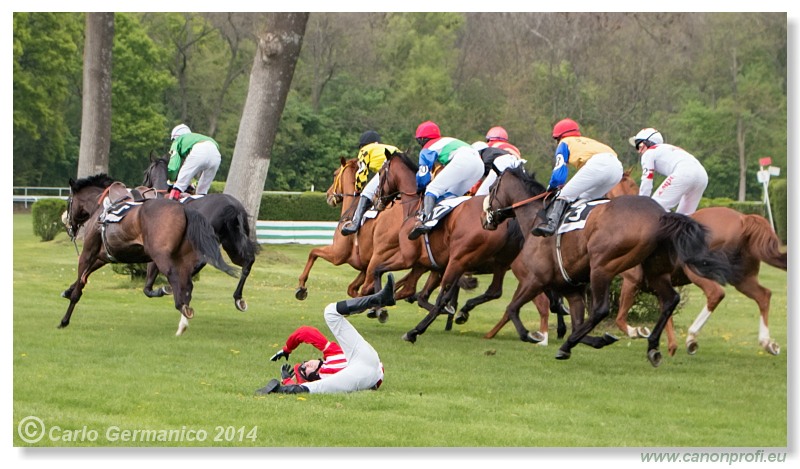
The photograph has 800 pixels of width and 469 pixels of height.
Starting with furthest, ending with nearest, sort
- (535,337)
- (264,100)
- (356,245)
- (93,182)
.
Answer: (264,100) < (356,245) < (93,182) < (535,337)

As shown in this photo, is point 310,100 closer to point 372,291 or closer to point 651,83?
point 651,83

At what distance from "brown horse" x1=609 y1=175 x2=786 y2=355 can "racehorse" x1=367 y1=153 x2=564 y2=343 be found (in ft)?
4.17

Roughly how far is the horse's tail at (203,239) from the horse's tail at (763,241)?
4926mm

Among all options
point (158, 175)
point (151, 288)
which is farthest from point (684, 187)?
point (158, 175)

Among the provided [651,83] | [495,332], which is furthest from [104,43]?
[651,83]

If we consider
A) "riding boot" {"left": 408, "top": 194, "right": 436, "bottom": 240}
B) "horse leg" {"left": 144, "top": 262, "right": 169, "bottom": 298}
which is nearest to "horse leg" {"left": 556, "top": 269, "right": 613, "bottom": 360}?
"riding boot" {"left": 408, "top": 194, "right": 436, "bottom": 240}

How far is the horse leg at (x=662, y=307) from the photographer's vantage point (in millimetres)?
10016

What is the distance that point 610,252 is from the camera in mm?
9734

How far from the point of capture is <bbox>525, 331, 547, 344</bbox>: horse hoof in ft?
38.8

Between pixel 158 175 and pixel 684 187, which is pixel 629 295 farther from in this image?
pixel 158 175

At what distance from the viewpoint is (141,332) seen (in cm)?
1191

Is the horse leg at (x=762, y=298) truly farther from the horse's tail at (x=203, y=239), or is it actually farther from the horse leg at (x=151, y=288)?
the horse leg at (x=151, y=288)

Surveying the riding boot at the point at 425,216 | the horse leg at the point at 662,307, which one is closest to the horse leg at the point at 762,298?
the horse leg at the point at 662,307

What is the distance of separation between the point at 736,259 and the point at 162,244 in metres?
5.59
